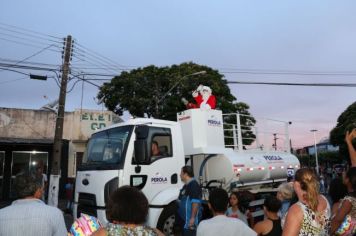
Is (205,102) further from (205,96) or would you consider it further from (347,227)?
(347,227)

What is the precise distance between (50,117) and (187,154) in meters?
15.7

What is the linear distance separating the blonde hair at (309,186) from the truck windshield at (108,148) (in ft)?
13.5

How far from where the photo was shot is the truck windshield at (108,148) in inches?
269

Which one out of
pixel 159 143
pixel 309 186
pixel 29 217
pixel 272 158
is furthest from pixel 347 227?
pixel 272 158

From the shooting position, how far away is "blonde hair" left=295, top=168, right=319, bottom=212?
3.10 m

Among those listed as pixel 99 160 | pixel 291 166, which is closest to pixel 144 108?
pixel 291 166

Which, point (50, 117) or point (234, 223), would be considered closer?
point (234, 223)

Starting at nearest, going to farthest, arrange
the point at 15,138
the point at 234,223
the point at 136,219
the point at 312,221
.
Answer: the point at 136,219 → the point at 312,221 → the point at 234,223 → the point at 15,138

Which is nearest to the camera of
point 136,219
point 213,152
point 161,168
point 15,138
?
point 136,219

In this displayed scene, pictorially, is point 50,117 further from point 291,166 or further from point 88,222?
point 88,222

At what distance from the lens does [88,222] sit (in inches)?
138

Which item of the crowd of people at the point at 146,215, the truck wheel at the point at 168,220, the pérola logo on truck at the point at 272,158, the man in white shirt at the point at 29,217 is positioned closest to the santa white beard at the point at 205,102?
the pérola logo on truck at the point at 272,158

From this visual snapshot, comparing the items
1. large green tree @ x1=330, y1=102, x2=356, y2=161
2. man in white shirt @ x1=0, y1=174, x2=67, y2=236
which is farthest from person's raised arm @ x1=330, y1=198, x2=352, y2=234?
large green tree @ x1=330, y1=102, x2=356, y2=161

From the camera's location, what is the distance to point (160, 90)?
2884 centimetres
